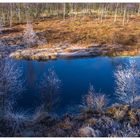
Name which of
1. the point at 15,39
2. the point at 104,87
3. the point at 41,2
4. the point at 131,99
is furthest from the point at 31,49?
the point at 131,99

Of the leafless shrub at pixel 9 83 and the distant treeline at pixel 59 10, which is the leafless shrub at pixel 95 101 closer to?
the leafless shrub at pixel 9 83

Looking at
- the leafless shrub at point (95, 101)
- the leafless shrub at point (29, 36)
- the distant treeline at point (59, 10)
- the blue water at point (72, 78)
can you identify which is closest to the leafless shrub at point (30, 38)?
the leafless shrub at point (29, 36)

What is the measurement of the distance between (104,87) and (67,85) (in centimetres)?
43

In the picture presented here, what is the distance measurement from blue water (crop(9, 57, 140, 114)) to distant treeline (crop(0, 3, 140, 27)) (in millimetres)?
525

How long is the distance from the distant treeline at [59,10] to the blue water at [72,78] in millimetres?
525

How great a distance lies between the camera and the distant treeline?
18.0 feet

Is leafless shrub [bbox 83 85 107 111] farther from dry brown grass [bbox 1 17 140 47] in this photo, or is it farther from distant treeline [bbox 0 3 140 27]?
distant treeline [bbox 0 3 140 27]

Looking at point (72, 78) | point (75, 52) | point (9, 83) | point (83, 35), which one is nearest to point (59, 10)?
point (83, 35)

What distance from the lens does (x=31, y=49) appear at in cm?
552

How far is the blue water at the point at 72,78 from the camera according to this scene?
211 inches

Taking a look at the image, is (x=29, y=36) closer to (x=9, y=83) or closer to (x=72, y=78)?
(x=9, y=83)

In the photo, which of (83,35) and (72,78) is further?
(83,35)

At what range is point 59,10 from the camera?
5500 mm

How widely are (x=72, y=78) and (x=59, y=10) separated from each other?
2.68ft
